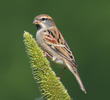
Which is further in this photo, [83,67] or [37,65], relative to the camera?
[83,67]

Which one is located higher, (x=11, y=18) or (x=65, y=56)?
(x=11, y=18)

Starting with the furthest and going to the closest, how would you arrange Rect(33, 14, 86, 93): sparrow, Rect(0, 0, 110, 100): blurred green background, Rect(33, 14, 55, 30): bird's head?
Rect(0, 0, 110, 100): blurred green background < Rect(33, 14, 55, 30): bird's head < Rect(33, 14, 86, 93): sparrow

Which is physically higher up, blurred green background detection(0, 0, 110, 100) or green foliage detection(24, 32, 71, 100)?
blurred green background detection(0, 0, 110, 100)

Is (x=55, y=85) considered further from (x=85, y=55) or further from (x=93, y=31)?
(x=93, y=31)

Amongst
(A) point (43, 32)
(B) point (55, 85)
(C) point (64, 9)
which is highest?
(C) point (64, 9)

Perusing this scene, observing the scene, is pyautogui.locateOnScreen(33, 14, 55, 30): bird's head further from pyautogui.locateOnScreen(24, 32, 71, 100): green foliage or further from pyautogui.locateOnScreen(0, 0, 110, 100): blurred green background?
pyautogui.locateOnScreen(0, 0, 110, 100): blurred green background

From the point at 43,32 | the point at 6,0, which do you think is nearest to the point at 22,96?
the point at 6,0

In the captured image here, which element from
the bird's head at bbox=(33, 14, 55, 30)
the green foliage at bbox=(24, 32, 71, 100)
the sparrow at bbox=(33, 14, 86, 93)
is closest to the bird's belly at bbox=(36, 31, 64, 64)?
the sparrow at bbox=(33, 14, 86, 93)

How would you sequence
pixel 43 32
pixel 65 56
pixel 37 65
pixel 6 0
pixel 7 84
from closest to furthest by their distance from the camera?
pixel 37 65 < pixel 65 56 < pixel 43 32 < pixel 7 84 < pixel 6 0
